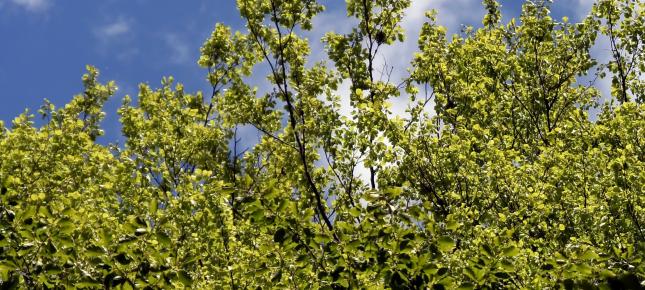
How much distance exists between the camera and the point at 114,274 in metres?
8.34

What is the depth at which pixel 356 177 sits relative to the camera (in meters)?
21.5

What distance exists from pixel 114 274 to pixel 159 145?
16057 millimetres

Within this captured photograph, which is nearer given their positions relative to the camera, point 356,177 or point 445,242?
point 445,242

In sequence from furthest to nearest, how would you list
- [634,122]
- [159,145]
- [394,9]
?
[159,145] < [394,9] < [634,122]

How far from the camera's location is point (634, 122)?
1645 centimetres

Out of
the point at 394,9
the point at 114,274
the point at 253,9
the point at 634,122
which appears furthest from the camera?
the point at 394,9

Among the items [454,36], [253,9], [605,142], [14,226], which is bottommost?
[14,226]

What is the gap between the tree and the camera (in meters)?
8.45

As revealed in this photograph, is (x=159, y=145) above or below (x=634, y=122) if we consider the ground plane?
above

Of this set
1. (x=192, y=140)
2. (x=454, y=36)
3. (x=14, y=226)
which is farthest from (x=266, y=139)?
(x=14, y=226)

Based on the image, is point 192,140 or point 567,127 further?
point 192,140

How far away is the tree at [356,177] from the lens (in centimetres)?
845

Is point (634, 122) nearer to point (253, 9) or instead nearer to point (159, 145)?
point (253, 9)

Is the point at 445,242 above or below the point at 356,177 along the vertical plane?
below
